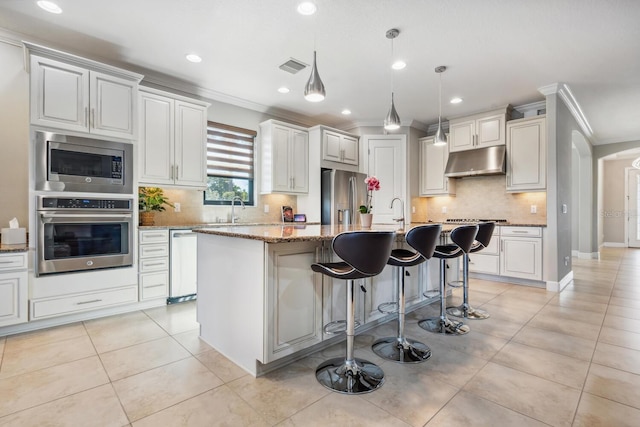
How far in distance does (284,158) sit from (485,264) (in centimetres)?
355

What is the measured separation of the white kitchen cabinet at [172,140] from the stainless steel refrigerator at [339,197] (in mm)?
1919

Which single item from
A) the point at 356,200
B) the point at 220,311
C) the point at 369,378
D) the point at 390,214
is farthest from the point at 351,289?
the point at 390,214

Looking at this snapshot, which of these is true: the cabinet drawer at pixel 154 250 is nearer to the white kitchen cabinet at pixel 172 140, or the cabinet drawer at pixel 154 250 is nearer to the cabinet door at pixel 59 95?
the white kitchen cabinet at pixel 172 140

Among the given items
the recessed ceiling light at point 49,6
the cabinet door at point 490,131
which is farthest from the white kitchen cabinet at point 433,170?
the recessed ceiling light at point 49,6

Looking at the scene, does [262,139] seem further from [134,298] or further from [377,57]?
[134,298]

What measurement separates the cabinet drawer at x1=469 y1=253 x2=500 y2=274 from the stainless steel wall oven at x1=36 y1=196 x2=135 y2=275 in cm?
476

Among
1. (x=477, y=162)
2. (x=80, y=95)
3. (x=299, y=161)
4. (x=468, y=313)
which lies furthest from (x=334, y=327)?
(x=477, y=162)

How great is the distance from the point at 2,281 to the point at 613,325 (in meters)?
5.38

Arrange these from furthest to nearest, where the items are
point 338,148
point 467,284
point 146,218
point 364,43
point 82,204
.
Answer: point 338,148 < point 146,218 < point 467,284 < point 364,43 < point 82,204

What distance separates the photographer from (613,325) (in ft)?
9.42

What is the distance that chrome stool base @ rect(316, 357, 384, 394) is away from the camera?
1.82 meters

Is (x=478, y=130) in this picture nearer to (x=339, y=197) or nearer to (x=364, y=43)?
(x=339, y=197)

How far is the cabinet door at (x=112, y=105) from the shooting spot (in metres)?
3.04

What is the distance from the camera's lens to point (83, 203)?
2936 millimetres
